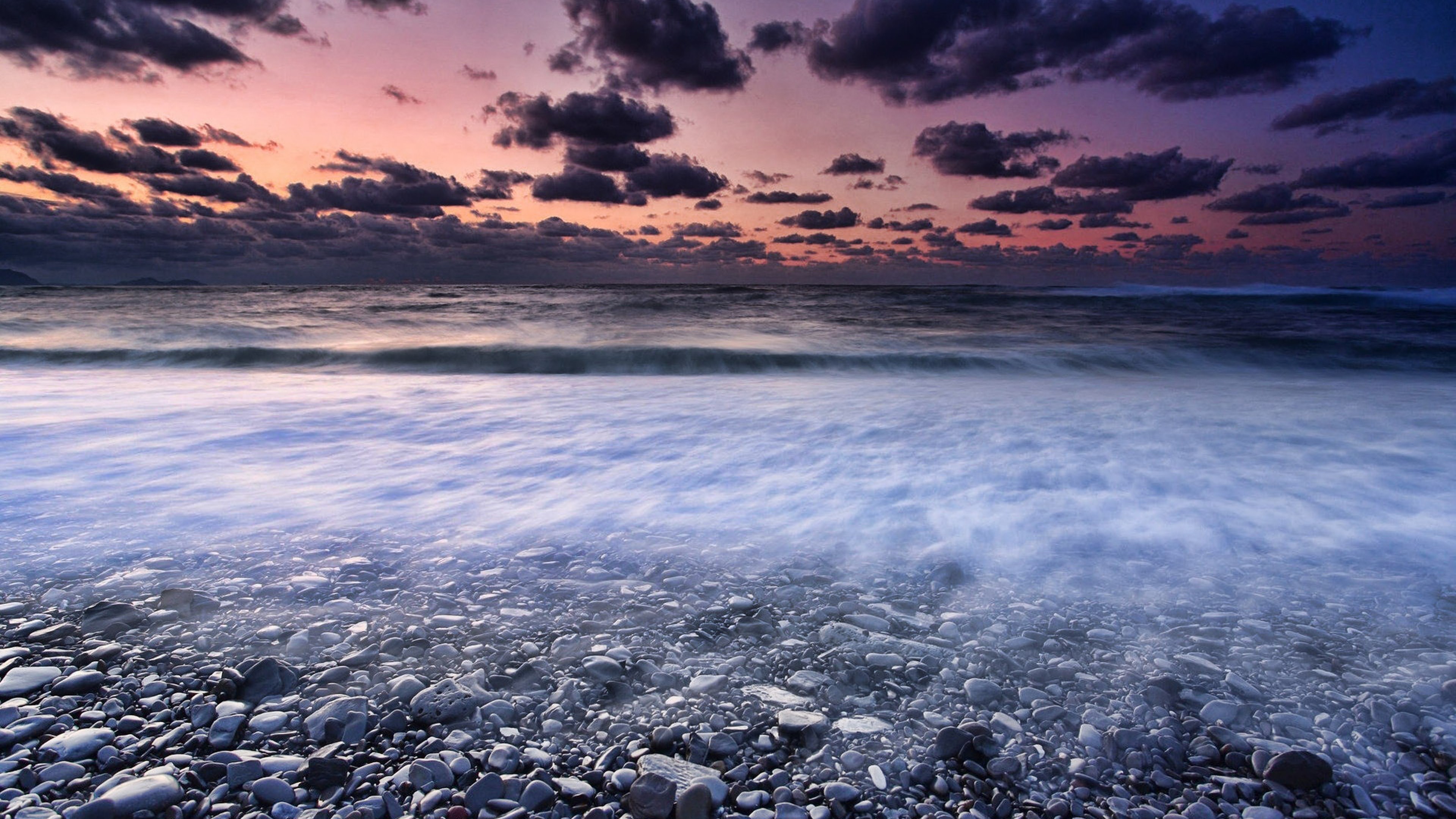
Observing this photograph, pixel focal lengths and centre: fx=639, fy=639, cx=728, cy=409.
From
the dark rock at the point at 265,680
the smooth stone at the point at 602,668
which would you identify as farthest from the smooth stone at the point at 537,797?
the dark rock at the point at 265,680

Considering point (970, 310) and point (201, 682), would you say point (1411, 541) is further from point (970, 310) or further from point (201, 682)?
point (970, 310)

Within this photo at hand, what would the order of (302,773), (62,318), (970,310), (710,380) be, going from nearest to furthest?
(302,773) < (710,380) < (62,318) < (970,310)

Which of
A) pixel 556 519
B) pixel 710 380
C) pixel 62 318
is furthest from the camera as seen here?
pixel 62 318

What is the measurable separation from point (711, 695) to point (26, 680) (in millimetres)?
1868

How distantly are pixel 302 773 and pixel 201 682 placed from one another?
0.61 meters

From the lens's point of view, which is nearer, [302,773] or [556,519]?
[302,773]

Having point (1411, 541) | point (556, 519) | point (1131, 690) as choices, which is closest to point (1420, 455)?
point (1411, 541)

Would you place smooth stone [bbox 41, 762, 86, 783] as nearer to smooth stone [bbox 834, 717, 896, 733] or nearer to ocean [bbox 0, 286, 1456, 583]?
ocean [bbox 0, 286, 1456, 583]

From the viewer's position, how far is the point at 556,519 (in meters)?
3.15

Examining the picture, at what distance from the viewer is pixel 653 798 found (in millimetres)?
1360

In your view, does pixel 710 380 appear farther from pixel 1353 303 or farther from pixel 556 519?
pixel 1353 303

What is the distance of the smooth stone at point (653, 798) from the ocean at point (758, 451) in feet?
4.73

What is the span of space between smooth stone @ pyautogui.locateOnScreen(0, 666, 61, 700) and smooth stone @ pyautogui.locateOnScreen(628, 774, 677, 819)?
169cm

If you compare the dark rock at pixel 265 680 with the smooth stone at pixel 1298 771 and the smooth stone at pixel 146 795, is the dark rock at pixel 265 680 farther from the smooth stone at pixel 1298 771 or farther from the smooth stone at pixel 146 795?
the smooth stone at pixel 1298 771
